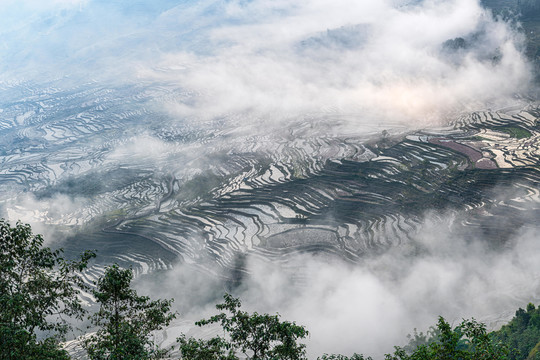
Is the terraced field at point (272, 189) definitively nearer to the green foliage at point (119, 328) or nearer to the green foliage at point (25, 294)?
the green foliage at point (119, 328)

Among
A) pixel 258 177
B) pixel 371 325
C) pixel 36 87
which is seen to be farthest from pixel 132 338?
pixel 36 87

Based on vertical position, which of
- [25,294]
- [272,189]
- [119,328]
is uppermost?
[25,294]

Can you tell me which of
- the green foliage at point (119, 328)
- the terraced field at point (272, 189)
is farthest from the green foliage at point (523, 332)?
the green foliage at point (119, 328)

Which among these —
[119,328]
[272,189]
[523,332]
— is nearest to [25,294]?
[119,328]

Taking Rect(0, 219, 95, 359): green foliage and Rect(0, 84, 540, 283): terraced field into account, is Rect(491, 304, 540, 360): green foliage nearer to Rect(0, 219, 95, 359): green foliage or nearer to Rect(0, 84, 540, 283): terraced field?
Rect(0, 84, 540, 283): terraced field

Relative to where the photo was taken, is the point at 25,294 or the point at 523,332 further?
the point at 523,332

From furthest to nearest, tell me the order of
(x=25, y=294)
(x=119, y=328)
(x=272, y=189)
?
1. (x=272, y=189)
2. (x=119, y=328)
3. (x=25, y=294)

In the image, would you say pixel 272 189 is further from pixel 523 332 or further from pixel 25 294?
→ pixel 25 294
